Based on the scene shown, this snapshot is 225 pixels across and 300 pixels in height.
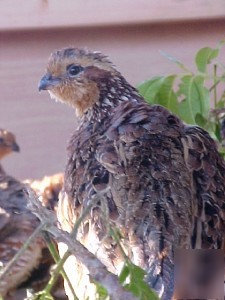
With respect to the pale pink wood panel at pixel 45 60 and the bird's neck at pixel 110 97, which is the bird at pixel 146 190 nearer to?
the bird's neck at pixel 110 97

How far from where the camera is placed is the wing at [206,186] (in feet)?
7.73

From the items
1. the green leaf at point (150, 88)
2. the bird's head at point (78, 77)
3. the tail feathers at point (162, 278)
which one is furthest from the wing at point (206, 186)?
the bird's head at point (78, 77)

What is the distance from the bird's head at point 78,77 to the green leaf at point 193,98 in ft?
0.98

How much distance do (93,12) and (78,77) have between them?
119cm

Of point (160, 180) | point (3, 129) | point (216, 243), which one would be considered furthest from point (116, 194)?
point (3, 129)

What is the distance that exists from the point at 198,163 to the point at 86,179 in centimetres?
31

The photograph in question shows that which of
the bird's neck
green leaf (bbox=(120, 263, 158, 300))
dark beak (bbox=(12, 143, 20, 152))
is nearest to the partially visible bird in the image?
dark beak (bbox=(12, 143, 20, 152))

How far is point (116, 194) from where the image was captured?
2.38 meters

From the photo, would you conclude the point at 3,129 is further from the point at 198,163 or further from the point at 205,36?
the point at 198,163

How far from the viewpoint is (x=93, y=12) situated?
14.6 ft

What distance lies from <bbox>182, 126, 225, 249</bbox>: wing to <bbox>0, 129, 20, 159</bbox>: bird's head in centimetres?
212

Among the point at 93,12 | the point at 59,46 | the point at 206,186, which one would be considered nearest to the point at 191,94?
the point at 206,186

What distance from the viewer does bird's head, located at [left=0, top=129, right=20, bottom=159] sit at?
4741 mm

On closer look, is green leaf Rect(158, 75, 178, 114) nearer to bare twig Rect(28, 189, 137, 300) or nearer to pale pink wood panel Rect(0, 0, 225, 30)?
pale pink wood panel Rect(0, 0, 225, 30)
